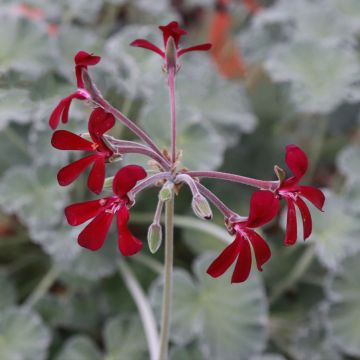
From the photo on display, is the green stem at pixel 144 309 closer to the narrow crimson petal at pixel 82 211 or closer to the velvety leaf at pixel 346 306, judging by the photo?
the velvety leaf at pixel 346 306

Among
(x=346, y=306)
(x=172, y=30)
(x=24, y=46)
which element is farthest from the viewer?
(x=24, y=46)

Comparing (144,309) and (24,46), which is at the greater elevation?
(24,46)

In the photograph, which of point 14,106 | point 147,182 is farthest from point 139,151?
point 14,106

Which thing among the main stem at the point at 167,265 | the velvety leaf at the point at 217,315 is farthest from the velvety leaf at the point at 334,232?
the main stem at the point at 167,265

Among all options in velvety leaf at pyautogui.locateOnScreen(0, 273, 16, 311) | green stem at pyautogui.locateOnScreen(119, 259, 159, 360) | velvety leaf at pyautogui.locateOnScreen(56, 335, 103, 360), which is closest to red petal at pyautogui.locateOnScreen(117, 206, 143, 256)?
green stem at pyautogui.locateOnScreen(119, 259, 159, 360)

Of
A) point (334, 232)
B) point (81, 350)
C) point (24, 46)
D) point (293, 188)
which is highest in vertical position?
point (24, 46)

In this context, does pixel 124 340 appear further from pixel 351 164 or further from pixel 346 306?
pixel 351 164
